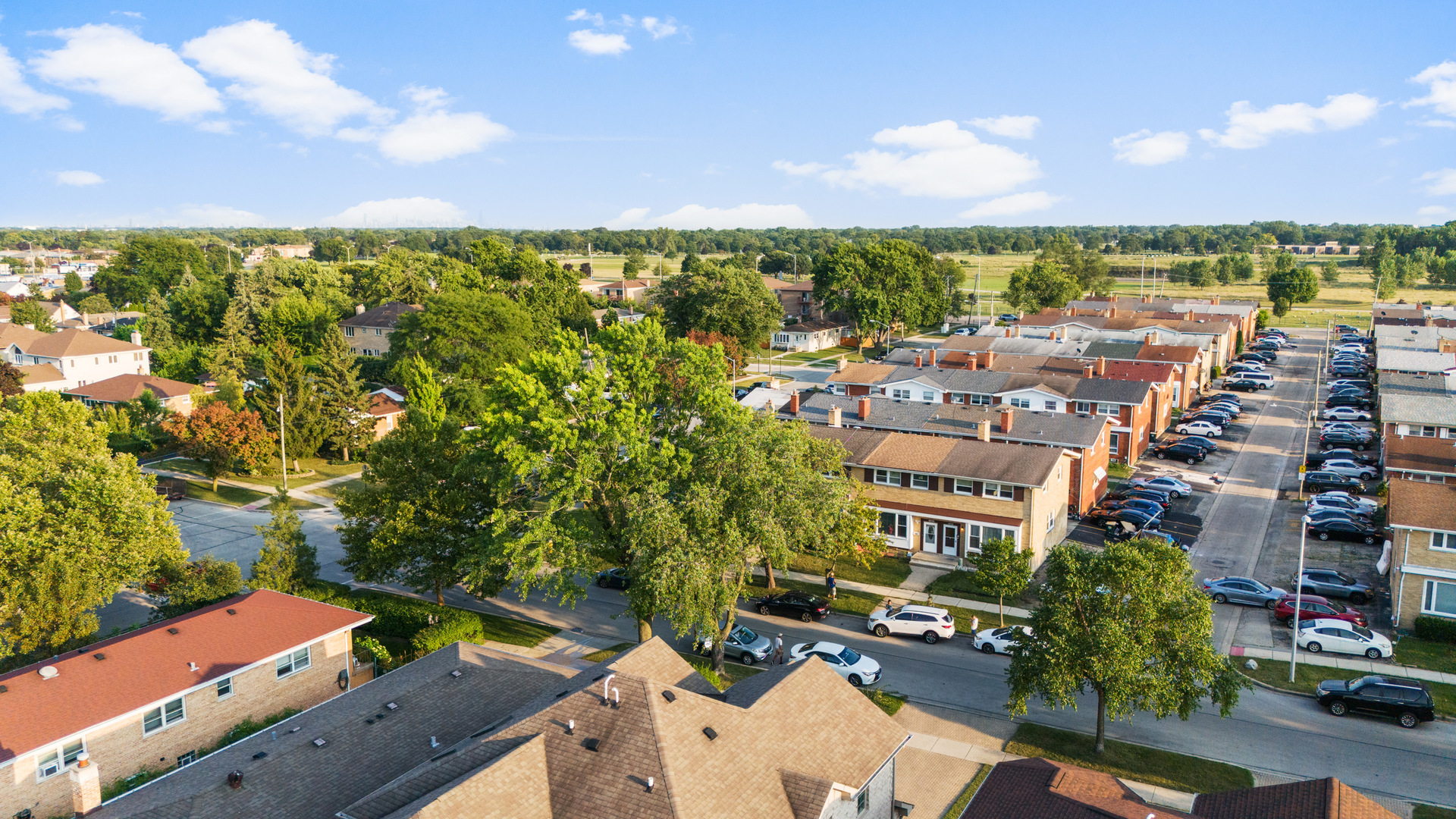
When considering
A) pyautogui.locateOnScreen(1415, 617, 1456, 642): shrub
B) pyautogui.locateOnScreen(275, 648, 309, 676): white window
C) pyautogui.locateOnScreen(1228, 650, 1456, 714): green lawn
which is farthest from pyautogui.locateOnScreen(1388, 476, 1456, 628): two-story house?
pyautogui.locateOnScreen(275, 648, 309, 676): white window

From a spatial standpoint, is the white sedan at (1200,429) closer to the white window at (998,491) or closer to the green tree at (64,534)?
the white window at (998,491)

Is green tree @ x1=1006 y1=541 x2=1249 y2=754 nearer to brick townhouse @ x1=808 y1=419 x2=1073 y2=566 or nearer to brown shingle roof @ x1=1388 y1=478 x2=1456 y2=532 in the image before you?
brown shingle roof @ x1=1388 y1=478 x2=1456 y2=532

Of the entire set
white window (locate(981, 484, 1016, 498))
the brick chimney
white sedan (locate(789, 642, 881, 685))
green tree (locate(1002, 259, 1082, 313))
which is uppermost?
green tree (locate(1002, 259, 1082, 313))

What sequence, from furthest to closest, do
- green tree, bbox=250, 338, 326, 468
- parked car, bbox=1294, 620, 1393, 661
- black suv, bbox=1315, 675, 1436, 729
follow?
green tree, bbox=250, 338, 326, 468 → parked car, bbox=1294, 620, 1393, 661 → black suv, bbox=1315, 675, 1436, 729

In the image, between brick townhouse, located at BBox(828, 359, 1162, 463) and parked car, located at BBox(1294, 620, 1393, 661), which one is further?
brick townhouse, located at BBox(828, 359, 1162, 463)

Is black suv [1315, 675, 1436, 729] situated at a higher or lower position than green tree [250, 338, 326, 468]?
lower

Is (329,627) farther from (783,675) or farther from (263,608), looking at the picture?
(783,675)

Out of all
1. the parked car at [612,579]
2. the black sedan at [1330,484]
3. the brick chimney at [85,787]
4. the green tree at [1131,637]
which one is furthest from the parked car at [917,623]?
the black sedan at [1330,484]
